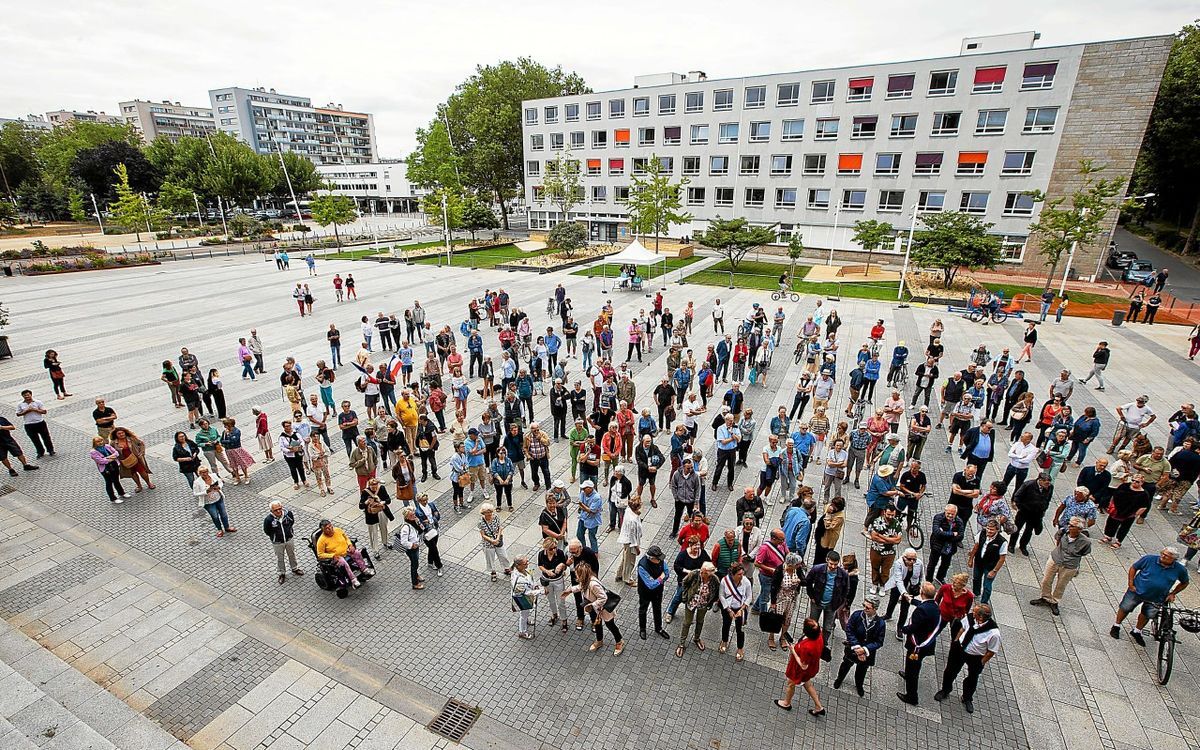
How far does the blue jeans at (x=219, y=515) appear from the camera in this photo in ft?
30.5

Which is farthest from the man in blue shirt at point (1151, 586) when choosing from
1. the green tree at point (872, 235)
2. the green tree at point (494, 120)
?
the green tree at point (494, 120)

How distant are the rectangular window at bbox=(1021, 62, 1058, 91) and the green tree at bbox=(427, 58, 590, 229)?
159 ft

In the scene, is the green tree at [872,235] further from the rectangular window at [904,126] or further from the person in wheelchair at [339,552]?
the person in wheelchair at [339,552]

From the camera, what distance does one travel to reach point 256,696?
6488mm

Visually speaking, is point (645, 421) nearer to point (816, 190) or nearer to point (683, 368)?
point (683, 368)

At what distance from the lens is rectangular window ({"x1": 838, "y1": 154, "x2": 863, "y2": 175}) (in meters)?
42.4

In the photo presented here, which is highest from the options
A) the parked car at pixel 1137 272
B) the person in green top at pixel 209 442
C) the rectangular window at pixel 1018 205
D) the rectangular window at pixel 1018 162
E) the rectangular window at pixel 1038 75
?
the rectangular window at pixel 1038 75

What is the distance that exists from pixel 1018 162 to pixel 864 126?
10.7 m

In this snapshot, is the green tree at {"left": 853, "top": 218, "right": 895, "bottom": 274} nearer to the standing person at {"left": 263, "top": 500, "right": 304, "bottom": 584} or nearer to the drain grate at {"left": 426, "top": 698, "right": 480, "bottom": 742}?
the standing person at {"left": 263, "top": 500, "right": 304, "bottom": 584}

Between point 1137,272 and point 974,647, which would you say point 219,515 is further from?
point 1137,272

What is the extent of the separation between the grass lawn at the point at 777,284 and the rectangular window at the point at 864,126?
40.3 feet

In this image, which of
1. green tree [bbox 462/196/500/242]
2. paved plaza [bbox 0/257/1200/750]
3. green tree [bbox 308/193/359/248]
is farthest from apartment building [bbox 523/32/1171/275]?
paved plaza [bbox 0/257/1200/750]

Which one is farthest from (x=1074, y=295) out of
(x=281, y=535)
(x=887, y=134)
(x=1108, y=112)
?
Answer: (x=281, y=535)

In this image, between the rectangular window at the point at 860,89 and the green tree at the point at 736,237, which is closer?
the green tree at the point at 736,237
